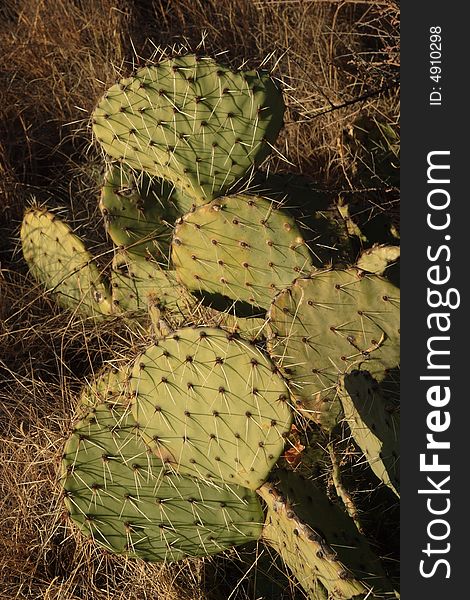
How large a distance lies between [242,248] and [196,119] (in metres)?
0.34

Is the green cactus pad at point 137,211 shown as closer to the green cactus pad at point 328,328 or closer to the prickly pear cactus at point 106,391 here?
the prickly pear cactus at point 106,391

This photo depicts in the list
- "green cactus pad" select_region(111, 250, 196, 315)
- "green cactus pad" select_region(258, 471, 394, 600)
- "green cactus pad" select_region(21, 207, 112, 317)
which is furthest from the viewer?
"green cactus pad" select_region(21, 207, 112, 317)

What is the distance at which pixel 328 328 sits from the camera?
2062mm

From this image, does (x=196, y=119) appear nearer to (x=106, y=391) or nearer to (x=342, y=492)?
(x=106, y=391)

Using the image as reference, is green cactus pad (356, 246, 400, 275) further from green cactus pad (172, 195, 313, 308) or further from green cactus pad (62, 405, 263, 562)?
green cactus pad (62, 405, 263, 562)

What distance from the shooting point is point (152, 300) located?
259cm

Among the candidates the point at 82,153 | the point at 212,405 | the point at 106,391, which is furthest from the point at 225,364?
the point at 82,153

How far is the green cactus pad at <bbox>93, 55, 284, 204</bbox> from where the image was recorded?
7.65ft

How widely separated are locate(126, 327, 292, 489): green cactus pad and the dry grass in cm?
36

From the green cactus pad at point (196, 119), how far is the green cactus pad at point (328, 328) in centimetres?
48

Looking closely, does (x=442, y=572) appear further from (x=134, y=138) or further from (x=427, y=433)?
(x=134, y=138)

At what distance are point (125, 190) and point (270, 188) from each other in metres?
0.38

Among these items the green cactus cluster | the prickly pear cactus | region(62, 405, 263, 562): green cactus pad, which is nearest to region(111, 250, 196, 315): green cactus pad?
the green cactus cluster

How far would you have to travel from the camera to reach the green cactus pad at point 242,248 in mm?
2236
